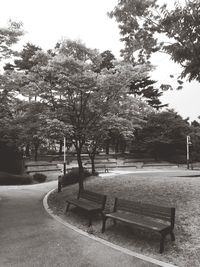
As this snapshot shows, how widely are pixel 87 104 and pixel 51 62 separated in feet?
9.37

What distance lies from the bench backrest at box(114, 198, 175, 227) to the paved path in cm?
140

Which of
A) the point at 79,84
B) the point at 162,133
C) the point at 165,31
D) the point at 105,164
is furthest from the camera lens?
the point at 162,133

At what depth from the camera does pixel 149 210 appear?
7535 millimetres

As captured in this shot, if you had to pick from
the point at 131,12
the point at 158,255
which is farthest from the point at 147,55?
the point at 158,255

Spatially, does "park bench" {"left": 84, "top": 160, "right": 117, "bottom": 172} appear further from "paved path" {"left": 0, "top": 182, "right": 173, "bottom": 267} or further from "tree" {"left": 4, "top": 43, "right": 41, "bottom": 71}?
"paved path" {"left": 0, "top": 182, "right": 173, "bottom": 267}

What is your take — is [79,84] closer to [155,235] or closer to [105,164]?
[155,235]

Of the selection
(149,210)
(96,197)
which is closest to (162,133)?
(96,197)

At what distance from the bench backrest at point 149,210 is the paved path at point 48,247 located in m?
1.40

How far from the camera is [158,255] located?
6.27 metres

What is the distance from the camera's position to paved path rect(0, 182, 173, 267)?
5.96 meters

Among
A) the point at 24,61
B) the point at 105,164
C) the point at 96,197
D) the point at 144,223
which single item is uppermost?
the point at 24,61

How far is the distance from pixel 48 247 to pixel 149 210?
280 centimetres

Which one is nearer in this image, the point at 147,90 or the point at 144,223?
the point at 144,223

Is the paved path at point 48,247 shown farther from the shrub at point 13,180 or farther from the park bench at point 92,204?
the shrub at point 13,180
